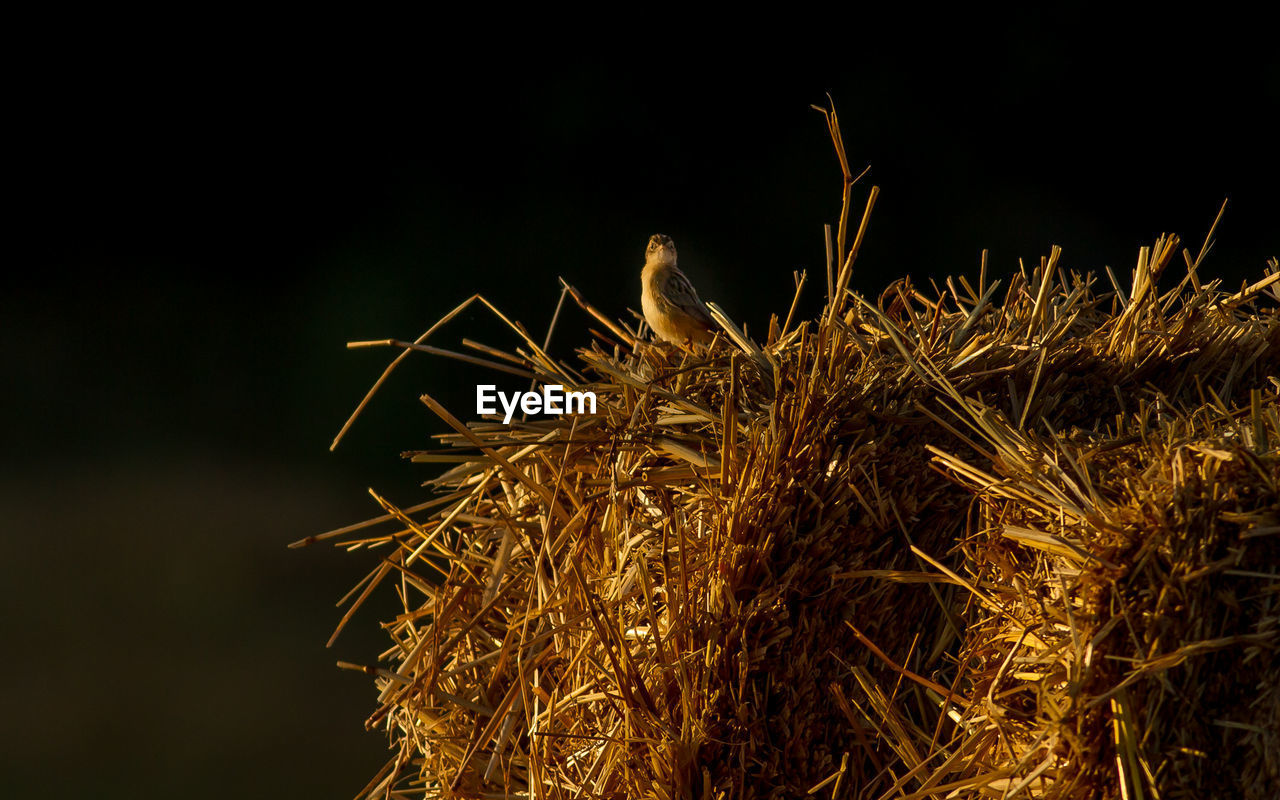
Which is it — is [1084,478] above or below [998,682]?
above

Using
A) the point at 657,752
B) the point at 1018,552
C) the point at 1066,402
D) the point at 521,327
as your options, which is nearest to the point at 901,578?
the point at 1018,552

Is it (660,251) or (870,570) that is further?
(660,251)

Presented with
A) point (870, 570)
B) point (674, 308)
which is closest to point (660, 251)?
point (674, 308)

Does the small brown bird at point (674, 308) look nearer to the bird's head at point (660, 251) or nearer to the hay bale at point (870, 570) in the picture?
the bird's head at point (660, 251)

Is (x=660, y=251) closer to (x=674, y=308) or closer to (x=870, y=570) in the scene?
(x=674, y=308)

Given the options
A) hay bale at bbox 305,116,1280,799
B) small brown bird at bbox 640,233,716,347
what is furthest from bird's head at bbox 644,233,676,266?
hay bale at bbox 305,116,1280,799

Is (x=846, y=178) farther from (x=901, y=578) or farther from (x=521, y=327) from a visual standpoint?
(x=521, y=327)
